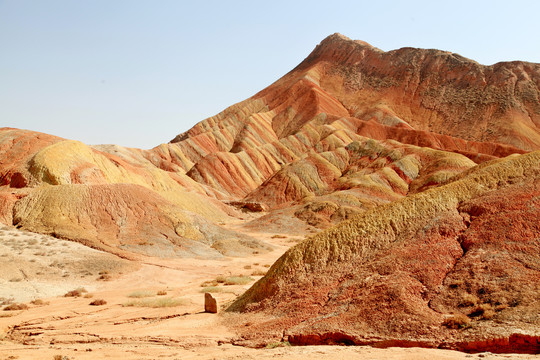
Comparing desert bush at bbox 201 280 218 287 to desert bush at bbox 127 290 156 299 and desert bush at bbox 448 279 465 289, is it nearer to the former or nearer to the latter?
desert bush at bbox 127 290 156 299

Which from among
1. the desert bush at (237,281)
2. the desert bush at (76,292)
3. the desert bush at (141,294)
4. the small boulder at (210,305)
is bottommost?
the desert bush at (76,292)

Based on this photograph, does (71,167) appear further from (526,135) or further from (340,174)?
(526,135)

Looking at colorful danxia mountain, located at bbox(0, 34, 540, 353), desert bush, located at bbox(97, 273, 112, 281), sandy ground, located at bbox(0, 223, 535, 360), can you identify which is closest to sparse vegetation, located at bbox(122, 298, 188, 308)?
sandy ground, located at bbox(0, 223, 535, 360)

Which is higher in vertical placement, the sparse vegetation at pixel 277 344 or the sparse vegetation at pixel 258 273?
the sparse vegetation at pixel 277 344

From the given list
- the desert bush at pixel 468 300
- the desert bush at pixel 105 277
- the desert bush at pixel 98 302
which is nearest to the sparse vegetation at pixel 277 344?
the desert bush at pixel 468 300

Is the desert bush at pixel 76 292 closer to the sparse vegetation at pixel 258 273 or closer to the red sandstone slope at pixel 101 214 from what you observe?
the red sandstone slope at pixel 101 214

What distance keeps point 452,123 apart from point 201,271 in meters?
85.0

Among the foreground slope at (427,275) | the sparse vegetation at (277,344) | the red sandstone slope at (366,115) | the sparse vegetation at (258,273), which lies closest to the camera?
the foreground slope at (427,275)

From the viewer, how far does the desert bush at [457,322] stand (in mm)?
9531

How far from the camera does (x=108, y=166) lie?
4609 cm

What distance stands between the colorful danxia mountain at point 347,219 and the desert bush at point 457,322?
27 millimetres

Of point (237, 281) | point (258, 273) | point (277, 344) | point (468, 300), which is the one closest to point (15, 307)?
point (237, 281)

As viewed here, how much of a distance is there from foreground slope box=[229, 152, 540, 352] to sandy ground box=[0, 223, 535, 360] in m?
0.96

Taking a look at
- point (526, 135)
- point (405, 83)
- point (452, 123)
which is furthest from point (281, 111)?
point (526, 135)
